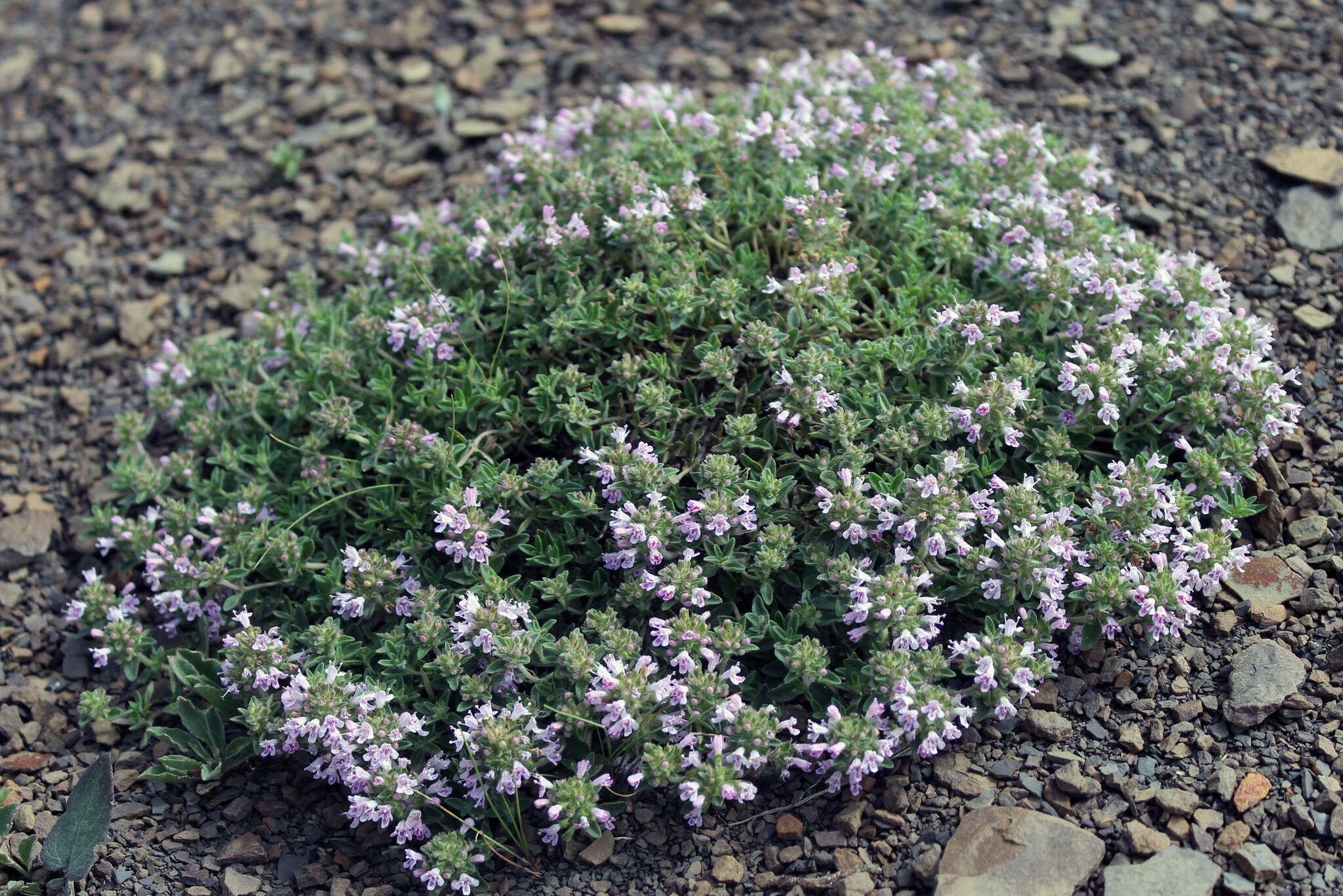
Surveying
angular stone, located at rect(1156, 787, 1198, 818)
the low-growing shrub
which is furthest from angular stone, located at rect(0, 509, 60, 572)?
angular stone, located at rect(1156, 787, 1198, 818)

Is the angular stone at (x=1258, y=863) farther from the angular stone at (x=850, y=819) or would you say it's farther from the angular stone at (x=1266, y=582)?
the angular stone at (x=850, y=819)

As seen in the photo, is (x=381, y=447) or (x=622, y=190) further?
(x=622, y=190)

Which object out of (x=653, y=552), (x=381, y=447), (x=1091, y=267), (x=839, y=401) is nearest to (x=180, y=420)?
(x=381, y=447)

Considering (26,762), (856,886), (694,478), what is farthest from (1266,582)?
(26,762)

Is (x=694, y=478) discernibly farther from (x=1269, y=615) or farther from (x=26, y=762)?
(x=26, y=762)

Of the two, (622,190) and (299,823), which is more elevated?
(622,190)

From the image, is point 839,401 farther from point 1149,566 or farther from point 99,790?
point 99,790
